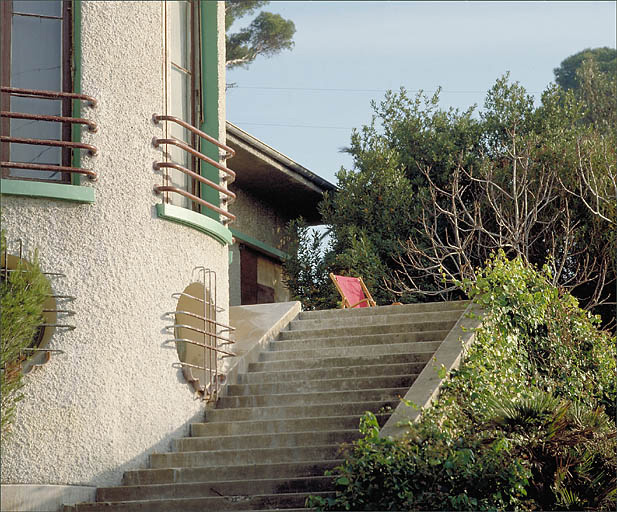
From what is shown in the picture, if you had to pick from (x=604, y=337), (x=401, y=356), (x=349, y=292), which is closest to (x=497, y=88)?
(x=349, y=292)

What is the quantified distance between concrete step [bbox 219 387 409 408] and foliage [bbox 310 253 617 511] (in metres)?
0.79

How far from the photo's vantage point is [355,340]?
11.1 m

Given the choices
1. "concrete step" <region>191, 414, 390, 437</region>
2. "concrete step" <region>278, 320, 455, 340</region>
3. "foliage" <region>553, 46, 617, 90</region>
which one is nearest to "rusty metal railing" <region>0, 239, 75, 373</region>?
"concrete step" <region>191, 414, 390, 437</region>

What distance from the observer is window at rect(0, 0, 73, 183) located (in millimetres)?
9180

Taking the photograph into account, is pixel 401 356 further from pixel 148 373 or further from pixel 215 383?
pixel 148 373

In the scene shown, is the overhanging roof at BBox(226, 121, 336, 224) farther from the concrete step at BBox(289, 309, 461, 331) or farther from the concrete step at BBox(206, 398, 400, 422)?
the concrete step at BBox(206, 398, 400, 422)

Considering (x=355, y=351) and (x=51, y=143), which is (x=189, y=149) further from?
(x=355, y=351)

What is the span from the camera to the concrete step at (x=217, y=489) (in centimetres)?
823

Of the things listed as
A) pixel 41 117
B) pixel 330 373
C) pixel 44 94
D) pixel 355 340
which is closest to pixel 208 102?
pixel 44 94

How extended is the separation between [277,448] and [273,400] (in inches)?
45.2

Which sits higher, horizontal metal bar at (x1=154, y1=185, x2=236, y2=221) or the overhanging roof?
the overhanging roof

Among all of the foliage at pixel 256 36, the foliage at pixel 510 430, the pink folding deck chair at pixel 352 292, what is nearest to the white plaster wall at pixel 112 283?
the foliage at pixel 510 430

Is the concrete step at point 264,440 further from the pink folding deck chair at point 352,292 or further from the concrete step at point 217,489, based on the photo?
the pink folding deck chair at point 352,292

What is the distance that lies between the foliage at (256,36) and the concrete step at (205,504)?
22168 mm
